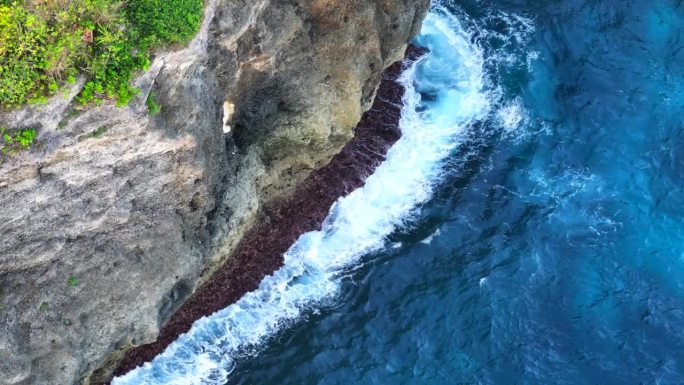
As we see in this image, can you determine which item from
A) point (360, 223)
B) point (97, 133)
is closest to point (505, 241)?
point (360, 223)

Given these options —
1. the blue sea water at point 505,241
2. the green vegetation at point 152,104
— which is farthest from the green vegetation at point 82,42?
the blue sea water at point 505,241

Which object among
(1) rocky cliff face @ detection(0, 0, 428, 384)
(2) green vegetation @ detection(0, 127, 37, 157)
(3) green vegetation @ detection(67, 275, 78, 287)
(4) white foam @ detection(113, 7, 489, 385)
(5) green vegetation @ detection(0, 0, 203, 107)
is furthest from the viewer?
(4) white foam @ detection(113, 7, 489, 385)

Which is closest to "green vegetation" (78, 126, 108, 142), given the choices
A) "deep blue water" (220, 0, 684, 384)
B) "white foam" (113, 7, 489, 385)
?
"white foam" (113, 7, 489, 385)

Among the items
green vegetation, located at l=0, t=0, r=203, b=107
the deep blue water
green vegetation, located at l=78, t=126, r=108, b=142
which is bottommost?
the deep blue water

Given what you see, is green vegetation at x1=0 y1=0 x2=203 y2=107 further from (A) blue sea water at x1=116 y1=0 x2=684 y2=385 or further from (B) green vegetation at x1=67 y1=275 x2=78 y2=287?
(A) blue sea water at x1=116 y1=0 x2=684 y2=385

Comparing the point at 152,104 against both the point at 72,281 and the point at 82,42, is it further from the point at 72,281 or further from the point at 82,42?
the point at 72,281

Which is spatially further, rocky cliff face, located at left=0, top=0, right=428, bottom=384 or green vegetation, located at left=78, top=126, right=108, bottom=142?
rocky cliff face, located at left=0, top=0, right=428, bottom=384
